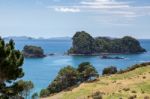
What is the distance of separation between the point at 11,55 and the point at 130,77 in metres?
34.8

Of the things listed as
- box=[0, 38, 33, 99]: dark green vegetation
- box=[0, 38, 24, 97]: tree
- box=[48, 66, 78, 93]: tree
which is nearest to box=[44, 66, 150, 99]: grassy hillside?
box=[0, 38, 33, 99]: dark green vegetation

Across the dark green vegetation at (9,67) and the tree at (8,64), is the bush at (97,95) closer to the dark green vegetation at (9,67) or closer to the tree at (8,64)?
the dark green vegetation at (9,67)

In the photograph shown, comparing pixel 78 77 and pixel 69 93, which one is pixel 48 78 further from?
pixel 69 93

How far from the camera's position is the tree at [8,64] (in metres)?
36.3

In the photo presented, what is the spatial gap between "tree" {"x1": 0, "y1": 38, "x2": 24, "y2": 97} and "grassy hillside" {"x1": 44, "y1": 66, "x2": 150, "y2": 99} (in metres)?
19.4

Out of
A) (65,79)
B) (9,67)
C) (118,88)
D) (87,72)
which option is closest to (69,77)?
(65,79)

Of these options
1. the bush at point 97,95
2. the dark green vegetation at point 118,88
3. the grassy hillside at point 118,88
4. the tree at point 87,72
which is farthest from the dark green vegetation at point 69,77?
the bush at point 97,95

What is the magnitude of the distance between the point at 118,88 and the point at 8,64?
87.8 ft

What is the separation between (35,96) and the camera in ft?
277

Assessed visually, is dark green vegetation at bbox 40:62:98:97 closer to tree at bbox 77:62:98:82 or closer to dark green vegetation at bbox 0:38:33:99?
tree at bbox 77:62:98:82

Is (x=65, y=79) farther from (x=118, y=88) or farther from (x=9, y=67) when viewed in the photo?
(x=9, y=67)

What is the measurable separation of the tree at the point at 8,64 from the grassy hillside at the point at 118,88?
63.6 feet

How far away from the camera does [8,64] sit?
36375mm

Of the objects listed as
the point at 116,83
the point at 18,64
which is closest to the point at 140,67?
the point at 116,83
